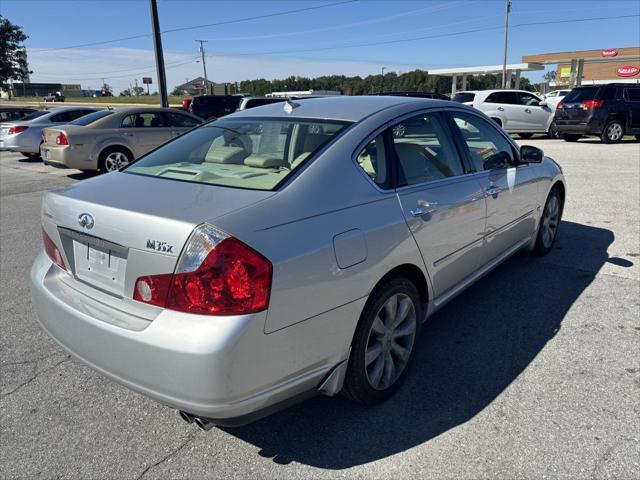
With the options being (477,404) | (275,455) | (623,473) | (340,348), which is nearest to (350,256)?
(340,348)

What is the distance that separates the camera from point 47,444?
2.49 m

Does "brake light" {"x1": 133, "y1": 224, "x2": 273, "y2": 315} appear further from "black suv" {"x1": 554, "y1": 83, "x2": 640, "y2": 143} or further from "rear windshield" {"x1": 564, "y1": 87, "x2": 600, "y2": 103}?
"rear windshield" {"x1": 564, "y1": 87, "x2": 600, "y2": 103}

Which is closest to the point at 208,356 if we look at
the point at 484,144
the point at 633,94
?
the point at 484,144

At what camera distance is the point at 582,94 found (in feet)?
52.7

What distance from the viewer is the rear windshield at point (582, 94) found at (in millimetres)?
15914

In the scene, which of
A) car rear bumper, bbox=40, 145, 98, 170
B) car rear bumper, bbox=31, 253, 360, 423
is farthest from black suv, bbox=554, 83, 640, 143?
car rear bumper, bbox=31, 253, 360, 423

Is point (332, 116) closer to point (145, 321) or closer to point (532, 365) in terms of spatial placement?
point (145, 321)

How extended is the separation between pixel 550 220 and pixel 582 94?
1323 centimetres

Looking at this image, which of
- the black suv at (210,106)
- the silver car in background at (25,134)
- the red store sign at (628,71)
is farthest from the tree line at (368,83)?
the silver car in background at (25,134)

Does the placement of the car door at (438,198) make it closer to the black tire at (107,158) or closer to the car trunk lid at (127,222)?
the car trunk lid at (127,222)

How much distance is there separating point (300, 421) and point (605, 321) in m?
2.53

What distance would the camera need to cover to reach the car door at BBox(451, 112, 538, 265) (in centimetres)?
367

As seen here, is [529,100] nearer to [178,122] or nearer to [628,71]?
[178,122]

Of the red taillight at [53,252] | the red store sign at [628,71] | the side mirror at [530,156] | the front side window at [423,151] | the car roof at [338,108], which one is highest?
the red store sign at [628,71]
